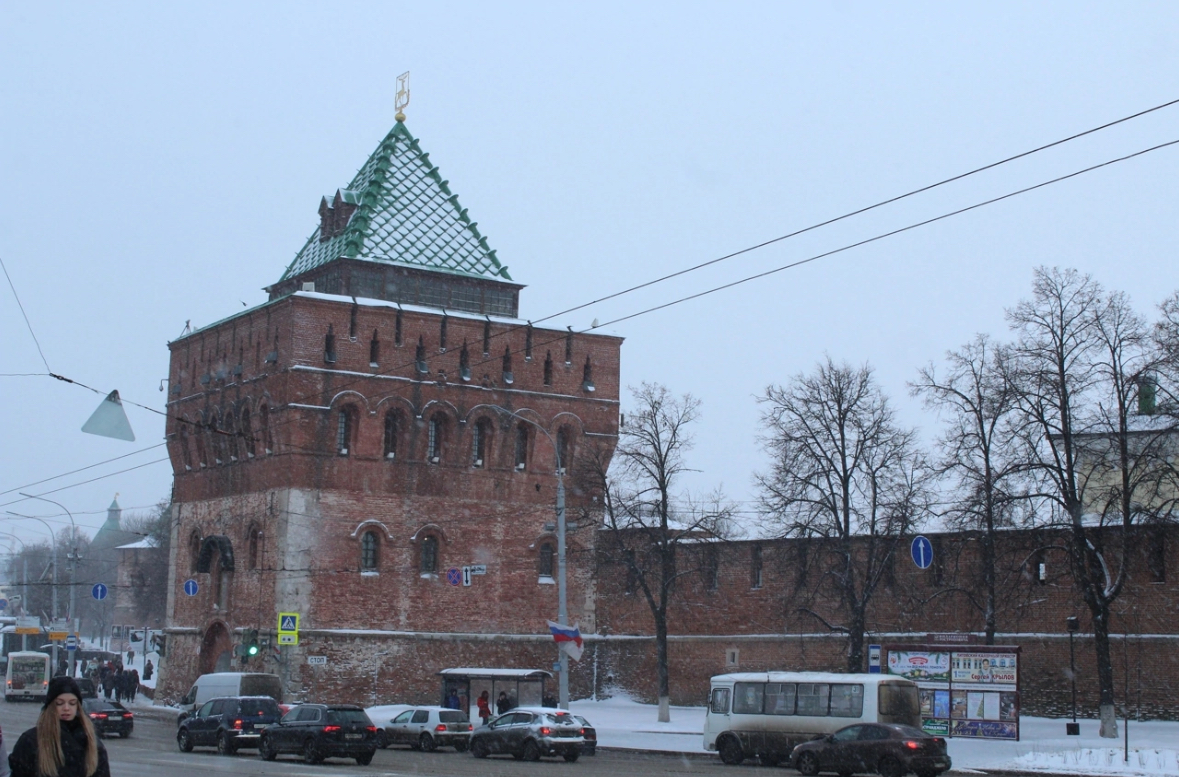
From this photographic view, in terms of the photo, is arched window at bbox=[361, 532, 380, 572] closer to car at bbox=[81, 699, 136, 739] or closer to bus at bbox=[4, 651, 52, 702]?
car at bbox=[81, 699, 136, 739]

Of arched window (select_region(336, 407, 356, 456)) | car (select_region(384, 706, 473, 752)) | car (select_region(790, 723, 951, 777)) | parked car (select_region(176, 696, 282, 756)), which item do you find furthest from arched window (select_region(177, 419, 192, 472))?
car (select_region(790, 723, 951, 777))

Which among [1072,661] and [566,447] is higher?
[566,447]

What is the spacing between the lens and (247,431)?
44656mm

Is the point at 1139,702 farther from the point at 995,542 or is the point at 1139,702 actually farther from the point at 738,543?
the point at 738,543

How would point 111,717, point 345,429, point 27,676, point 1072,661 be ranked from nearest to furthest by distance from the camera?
point 111,717 < point 1072,661 < point 345,429 < point 27,676

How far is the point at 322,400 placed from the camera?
140ft

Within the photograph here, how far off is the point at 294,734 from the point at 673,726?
50.2 feet

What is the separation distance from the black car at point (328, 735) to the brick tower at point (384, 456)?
1433cm

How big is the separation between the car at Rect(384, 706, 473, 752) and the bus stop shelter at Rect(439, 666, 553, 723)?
4.52 metres

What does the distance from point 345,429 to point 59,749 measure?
1432 inches

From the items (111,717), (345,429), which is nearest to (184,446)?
(345,429)

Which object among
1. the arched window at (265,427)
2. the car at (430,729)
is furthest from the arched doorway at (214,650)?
the car at (430,729)

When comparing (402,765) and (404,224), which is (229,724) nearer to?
(402,765)

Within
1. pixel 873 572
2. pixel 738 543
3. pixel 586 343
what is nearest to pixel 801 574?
pixel 873 572
